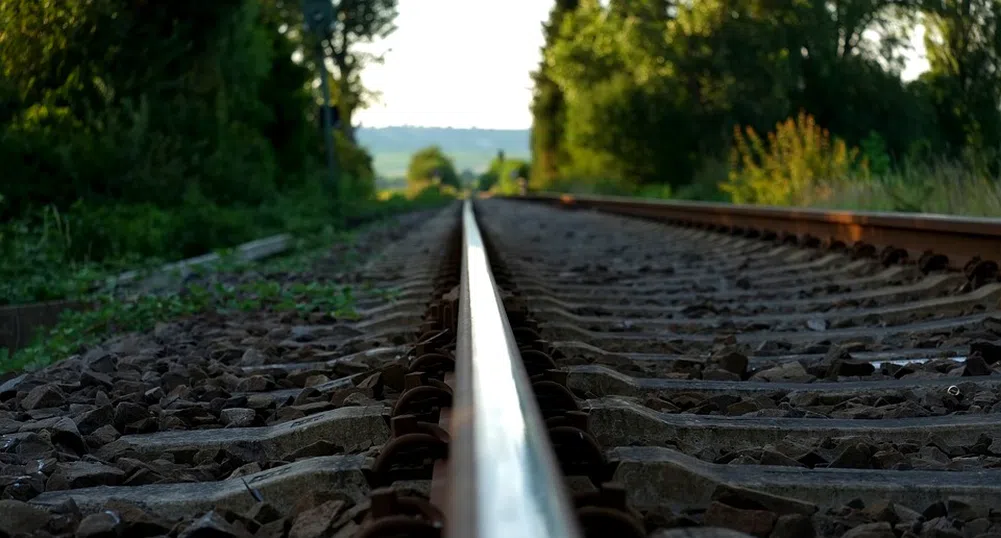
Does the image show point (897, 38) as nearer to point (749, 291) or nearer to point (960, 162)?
point (960, 162)

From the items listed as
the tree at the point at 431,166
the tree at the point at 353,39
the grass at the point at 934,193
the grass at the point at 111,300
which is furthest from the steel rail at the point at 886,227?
the tree at the point at 431,166

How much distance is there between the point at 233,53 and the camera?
15.8 metres

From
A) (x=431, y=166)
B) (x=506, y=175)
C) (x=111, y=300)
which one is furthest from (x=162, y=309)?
(x=431, y=166)

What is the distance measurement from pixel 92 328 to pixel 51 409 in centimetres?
223

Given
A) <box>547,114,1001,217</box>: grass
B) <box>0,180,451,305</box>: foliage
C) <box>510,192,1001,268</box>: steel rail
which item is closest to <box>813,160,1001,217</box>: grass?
<box>547,114,1001,217</box>: grass

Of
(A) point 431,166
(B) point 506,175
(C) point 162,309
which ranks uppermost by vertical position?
(C) point 162,309

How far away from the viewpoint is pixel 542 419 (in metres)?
2.11

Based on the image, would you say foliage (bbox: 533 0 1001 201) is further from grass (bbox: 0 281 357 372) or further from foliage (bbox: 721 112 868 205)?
grass (bbox: 0 281 357 372)

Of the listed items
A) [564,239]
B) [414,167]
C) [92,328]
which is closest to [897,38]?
[564,239]

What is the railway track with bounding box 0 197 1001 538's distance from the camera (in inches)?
79.4

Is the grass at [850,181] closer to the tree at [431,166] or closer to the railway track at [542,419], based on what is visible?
the railway track at [542,419]

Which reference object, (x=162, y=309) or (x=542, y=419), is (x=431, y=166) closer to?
(x=162, y=309)

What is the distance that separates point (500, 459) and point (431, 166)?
513ft

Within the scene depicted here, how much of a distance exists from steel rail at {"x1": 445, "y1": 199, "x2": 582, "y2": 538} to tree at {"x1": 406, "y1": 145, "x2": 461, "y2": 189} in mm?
139755
